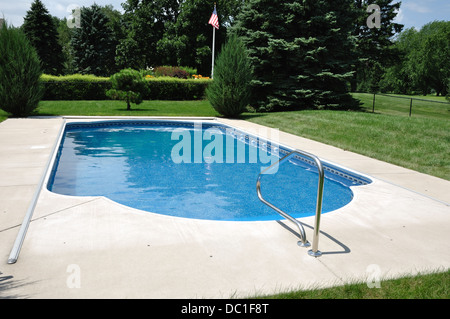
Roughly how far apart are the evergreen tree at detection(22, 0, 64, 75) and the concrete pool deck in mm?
36538

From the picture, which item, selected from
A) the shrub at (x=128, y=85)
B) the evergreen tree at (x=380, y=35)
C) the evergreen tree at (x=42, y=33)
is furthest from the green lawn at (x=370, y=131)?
the evergreen tree at (x=42, y=33)

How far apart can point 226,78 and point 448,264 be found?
472 inches

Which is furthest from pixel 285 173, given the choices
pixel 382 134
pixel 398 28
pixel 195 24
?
pixel 398 28

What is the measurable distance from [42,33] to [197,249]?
39.9 meters

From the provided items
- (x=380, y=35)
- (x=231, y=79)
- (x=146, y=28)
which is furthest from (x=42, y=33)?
(x=380, y=35)

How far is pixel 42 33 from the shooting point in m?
36.2

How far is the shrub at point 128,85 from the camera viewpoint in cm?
1606

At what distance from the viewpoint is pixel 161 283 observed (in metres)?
2.76

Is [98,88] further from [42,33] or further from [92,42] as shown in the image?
[92,42]

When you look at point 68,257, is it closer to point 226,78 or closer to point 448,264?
point 448,264

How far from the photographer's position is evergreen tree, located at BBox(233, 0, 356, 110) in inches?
651

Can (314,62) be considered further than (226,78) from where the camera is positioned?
Yes

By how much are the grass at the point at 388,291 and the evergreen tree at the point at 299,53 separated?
46.7 ft

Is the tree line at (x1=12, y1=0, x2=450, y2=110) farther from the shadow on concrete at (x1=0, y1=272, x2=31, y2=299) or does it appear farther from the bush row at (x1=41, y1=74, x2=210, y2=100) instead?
the shadow on concrete at (x1=0, y1=272, x2=31, y2=299)
